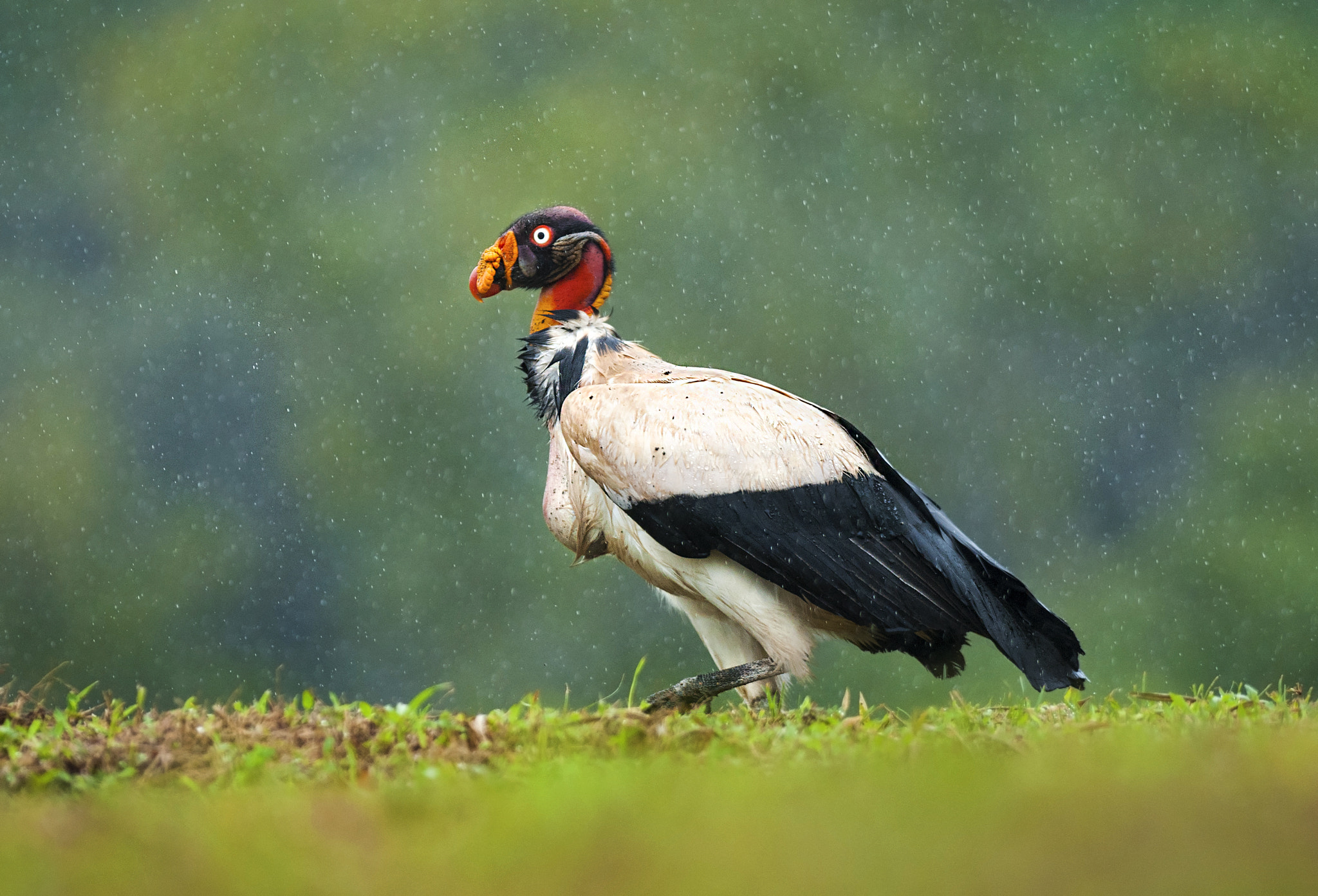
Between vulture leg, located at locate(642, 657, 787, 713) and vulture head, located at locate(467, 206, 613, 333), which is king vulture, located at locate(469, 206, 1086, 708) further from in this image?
vulture head, located at locate(467, 206, 613, 333)

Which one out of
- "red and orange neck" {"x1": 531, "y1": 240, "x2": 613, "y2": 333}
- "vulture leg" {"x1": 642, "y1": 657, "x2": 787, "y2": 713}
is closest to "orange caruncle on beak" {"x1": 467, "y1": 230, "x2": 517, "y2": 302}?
"red and orange neck" {"x1": 531, "y1": 240, "x2": 613, "y2": 333}

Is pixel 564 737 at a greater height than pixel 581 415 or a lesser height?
lesser

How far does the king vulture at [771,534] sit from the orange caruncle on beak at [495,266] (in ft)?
2.03

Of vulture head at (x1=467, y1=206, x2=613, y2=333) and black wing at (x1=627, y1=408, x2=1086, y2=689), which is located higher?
vulture head at (x1=467, y1=206, x2=613, y2=333)

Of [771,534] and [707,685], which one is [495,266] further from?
[707,685]

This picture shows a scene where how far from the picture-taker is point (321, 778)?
2.77 m

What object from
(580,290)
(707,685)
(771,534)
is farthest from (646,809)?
(580,290)

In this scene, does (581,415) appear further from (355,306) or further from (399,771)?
(355,306)

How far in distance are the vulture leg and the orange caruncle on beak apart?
5.33 feet

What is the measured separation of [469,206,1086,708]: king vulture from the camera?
13.1 feet

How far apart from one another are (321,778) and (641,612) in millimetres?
11220

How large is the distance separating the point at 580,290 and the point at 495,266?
31 centimetres

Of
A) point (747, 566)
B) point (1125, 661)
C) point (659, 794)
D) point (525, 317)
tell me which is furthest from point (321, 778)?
point (525, 317)

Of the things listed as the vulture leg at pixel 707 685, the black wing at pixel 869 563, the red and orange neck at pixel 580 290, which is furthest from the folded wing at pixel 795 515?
the red and orange neck at pixel 580 290
